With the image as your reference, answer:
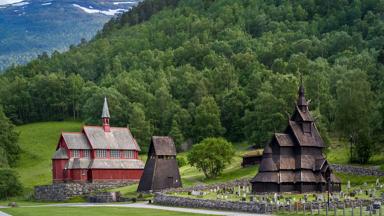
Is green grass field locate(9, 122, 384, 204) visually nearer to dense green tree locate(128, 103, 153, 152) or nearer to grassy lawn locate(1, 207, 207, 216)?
dense green tree locate(128, 103, 153, 152)

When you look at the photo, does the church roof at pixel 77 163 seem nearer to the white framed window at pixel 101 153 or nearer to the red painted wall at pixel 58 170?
the red painted wall at pixel 58 170

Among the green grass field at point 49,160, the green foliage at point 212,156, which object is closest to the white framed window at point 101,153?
the green grass field at point 49,160

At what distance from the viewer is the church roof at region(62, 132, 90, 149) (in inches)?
4146

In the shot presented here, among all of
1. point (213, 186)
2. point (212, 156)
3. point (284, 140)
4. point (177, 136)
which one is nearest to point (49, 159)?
point (177, 136)

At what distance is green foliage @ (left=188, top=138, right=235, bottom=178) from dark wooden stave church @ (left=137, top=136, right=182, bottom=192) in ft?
12.5

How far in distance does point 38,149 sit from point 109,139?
30.3m

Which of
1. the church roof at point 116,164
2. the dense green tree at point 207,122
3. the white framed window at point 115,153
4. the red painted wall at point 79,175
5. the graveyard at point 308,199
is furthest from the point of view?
the dense green tree at point 207,122

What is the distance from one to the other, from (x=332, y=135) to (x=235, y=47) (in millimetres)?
85529

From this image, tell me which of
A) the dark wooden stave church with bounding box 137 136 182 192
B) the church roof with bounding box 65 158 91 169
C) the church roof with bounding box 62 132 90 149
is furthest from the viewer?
the church roof with bounding box 62 132 90 149

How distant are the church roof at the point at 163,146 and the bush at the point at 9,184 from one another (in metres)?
22.9

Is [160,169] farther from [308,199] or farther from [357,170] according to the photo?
[308,199]

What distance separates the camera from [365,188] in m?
74.7

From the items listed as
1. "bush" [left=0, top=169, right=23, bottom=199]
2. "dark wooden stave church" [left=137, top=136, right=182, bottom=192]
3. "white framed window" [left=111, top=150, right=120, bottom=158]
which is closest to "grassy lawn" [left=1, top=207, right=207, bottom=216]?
"dark wooden stave church" [left=137, top=136, right=182, bottom=192]

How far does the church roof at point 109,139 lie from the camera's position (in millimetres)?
106562
